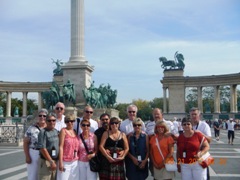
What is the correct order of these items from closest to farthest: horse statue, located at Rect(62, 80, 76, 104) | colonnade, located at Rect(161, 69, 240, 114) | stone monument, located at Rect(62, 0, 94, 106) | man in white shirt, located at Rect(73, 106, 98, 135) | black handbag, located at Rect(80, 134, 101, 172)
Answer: black handbag, located at Rect(80, 134, 101, 172)
man in white shirt, located at Rect(73, 106, 98, 135)
horse statue, located at Rect(62, 80, 76, 104)
stone monument, located at Rect(62, 0, 94, 106)
colonnade, located at Rect(161, 69, 240, 114)

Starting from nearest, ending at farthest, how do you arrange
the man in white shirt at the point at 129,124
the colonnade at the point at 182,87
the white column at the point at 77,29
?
the man in white shirt at the point at 129,124 < the white column at the point at 77,29 < the colonnade at the point at 182,87

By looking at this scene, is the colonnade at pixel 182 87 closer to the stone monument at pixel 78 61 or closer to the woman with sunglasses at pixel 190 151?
the stone monument at pixel 78 61

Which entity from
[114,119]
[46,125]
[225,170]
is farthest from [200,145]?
[225,170]

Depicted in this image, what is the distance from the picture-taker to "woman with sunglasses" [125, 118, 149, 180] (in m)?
7.82

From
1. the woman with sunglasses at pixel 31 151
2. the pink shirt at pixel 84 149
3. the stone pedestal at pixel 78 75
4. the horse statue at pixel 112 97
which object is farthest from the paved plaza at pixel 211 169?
the horse statue at pixel 112 97

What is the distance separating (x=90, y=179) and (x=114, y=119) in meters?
1.42

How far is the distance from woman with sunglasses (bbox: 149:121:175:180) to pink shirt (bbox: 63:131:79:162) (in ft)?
5.52

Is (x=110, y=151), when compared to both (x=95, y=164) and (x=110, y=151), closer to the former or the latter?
(x=110, y=151)

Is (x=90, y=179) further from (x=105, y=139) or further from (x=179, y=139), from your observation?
(x=179, y=139)

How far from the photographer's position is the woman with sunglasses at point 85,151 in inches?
307

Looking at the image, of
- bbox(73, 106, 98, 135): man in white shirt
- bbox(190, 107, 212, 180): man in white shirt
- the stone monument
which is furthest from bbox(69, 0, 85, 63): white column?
bbox(190, 107, 212, 180): man in white shirt

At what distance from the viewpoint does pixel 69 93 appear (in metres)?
37.2

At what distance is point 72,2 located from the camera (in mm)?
40719

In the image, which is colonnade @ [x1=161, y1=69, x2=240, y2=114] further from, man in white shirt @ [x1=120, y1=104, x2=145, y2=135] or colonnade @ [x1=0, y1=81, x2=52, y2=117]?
man in white shirt @ [x1=120, y1=104, x2=145, y2=135]
